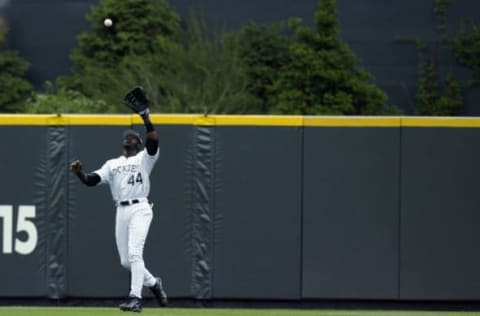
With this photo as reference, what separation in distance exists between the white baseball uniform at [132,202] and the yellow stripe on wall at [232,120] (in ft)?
6.12

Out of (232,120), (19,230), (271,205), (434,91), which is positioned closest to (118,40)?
(434,91)

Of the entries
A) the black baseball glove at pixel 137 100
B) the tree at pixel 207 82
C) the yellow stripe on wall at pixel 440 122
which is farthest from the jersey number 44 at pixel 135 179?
the tree at pixel 207 82

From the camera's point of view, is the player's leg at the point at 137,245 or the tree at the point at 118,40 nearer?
the player's leg at the point at 137,245

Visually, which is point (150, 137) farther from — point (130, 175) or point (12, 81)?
point (12, 81)

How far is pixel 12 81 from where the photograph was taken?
989 inches

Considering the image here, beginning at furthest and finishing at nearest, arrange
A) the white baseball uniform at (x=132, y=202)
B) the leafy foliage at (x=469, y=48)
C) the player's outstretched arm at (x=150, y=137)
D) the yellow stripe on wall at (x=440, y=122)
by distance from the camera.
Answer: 1. the leafy foliage at (x=469, y=48)
2. the yellow stripe on wall at (x=440, y=122)
3. the white baseball uniform at (x=132, y=202)
4. the player's outstretched arm at (x=150, y=137)

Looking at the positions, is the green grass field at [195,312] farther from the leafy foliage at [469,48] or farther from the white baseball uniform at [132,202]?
the leafy foliage at [469,48]

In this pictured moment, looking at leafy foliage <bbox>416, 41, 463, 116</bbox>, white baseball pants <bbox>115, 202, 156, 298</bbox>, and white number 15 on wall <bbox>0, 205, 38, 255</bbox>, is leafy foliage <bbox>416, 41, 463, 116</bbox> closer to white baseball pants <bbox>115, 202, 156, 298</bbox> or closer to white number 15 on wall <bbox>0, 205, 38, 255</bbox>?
white number 15 on wall <bbox>0, 205, 38, 255</bbox>

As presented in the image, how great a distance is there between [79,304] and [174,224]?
1.46 meters

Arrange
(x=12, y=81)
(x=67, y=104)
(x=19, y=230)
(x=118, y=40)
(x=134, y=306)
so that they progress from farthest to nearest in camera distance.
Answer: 1. (x=118, y=40)
2. (x=12, y=81)
3. (x=67, y=104)
4. (x=19, y=230)
5. (x=134, y=306)

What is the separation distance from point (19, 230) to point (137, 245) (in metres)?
2.52

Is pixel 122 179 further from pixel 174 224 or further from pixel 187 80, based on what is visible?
pixel 187 80

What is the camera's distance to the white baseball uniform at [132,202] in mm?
Answer: 11711

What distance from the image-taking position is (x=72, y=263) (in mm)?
13750
